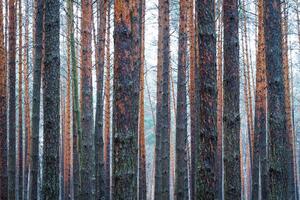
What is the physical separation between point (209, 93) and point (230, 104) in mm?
454

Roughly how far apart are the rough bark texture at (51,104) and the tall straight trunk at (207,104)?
1.45 meters

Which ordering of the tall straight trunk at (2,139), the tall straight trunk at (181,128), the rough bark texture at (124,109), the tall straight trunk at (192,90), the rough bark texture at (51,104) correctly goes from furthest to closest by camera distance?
the tall straight trunk at (192,90) → the tall straight trunk at (181,128) → the tall straight trunk at (2,139) → the rough bark texture at (51,104) → the rough bark texture at (124,109)

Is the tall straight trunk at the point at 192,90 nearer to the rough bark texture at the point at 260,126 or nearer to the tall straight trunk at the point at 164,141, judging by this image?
the tall straight trunk at the point at 164,141

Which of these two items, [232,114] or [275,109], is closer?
[232,114]

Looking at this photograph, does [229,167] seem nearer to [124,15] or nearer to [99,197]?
[124,15]

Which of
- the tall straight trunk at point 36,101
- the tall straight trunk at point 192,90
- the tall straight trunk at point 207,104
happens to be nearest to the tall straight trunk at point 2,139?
the tall straight trunk at point 36,101

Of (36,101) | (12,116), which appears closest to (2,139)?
(12,116)

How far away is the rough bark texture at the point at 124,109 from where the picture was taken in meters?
3.42

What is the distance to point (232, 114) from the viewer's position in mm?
4281

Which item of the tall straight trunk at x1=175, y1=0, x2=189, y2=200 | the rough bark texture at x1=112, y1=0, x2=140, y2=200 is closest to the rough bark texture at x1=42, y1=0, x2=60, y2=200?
the rough bark texture at x1=112, y1=0, x2=140, y2=200

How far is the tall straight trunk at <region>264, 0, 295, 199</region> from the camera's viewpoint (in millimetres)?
4336

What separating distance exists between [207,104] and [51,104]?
1584 millimetres

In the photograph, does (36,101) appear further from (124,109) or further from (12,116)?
(124,109)

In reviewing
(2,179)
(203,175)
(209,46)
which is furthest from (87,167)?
(209,46)
